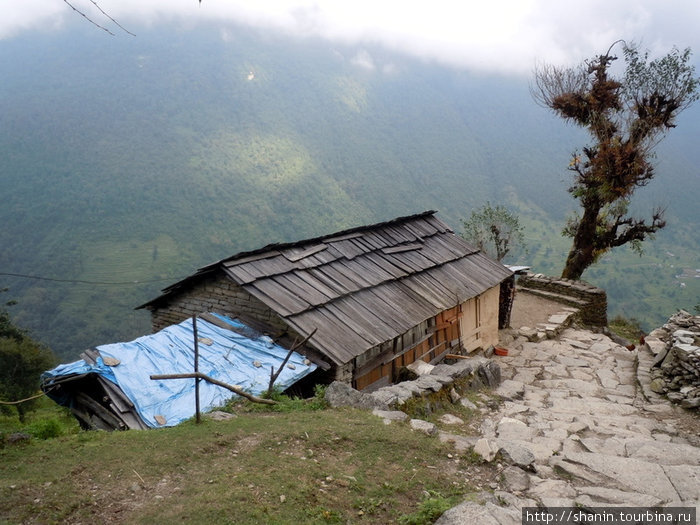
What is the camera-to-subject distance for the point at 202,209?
88.6 metres

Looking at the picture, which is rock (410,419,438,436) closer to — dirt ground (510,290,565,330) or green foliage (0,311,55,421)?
dirt ground (510,290,565,330)

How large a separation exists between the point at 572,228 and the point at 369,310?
15448 millimetres

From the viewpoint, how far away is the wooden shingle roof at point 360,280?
9859 millimetres

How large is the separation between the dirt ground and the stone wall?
37 cm

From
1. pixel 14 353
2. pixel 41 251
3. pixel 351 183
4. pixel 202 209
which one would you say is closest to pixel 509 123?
pixel 351 183

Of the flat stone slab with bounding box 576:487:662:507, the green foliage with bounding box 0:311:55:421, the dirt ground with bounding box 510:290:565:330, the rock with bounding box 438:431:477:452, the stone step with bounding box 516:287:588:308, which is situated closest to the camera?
the flat stone slab with bounding box 576:487:662:507

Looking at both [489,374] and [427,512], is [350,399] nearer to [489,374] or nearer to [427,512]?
[427,512]

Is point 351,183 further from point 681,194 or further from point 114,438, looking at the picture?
point 114,438

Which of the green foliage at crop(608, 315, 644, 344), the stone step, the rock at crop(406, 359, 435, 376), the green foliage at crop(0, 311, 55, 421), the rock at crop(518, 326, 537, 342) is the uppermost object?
the stone step

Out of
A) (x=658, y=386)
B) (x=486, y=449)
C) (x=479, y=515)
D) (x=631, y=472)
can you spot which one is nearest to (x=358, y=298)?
(x=486, y=449)

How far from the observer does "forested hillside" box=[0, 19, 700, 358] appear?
7400 cm

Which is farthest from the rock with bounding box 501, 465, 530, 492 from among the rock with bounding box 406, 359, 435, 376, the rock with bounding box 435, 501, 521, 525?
the rock with bounding box 406, 359, 435, 376

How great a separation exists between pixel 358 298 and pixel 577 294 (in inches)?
502

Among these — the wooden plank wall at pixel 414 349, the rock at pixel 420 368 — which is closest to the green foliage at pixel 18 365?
the wooden plank wall at pixel 414 349
